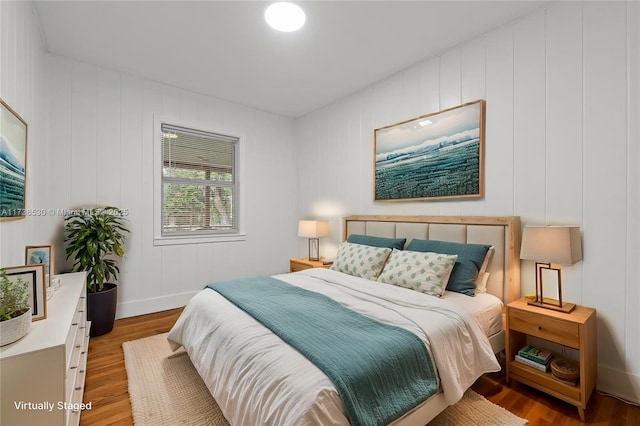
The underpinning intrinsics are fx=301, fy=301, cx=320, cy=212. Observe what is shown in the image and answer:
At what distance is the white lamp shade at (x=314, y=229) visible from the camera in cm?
392

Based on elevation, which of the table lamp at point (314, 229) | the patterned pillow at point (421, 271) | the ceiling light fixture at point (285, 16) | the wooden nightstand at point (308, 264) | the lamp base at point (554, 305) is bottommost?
Result: the wooden nightstand at point (308, 264)

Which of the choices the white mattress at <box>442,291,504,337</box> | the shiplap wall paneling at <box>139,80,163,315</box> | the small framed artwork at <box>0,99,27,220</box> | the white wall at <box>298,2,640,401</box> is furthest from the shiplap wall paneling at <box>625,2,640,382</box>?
the shiplap wall paneling at <box>139,80,163,315</box>

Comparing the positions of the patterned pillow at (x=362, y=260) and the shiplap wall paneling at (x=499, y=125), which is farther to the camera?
the patterned pillow at (x=362, y=260)

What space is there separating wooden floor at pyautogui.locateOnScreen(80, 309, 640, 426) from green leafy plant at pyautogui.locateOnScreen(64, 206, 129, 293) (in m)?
0.79

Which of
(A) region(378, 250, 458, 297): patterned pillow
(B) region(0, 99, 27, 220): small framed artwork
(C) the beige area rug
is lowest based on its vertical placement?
(C) the beige area rug

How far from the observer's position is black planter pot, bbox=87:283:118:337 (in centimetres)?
281

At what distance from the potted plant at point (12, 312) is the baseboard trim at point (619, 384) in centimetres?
325

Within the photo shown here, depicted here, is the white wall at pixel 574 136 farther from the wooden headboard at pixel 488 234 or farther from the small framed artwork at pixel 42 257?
the small framed artwork at pixel 42 257

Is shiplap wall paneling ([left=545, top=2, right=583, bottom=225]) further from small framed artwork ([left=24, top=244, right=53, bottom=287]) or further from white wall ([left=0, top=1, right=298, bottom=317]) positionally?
small framed artwork ([left=24, top=244, right=53, bottom=287])

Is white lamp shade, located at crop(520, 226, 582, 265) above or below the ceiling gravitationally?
below

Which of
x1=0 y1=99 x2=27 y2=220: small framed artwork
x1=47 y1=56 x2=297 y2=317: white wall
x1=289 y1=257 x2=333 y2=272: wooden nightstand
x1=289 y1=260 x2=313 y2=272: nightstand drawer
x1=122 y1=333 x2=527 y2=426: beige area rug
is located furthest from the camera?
x1=289 y1=260 x2=313 y2=272: nightstand drawer

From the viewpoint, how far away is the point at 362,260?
2809 millimetres

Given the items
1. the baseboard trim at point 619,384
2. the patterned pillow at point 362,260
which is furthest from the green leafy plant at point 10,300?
the baseboard trim at point 619,384

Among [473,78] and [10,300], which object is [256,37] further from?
[10,300]
